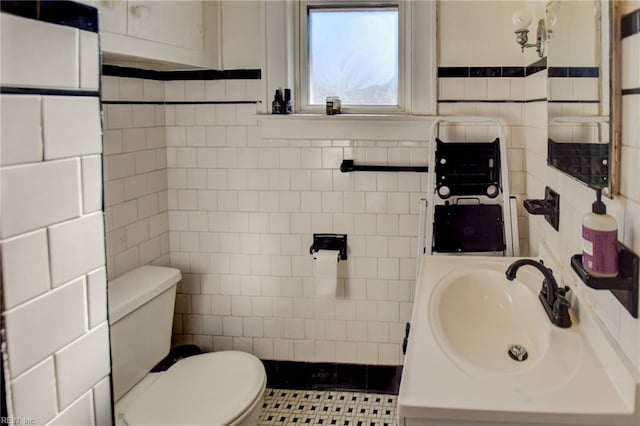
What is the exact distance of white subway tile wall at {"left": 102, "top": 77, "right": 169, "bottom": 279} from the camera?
89.4 inches

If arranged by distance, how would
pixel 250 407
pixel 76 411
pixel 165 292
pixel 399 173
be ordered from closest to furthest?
1. pixel 76 411
2. pixel 250 407
3. pixel 165 292
4. pixel 399 173

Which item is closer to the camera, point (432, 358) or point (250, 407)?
point (432, 358)

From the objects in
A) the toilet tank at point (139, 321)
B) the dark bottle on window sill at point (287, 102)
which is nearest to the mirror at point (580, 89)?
the dark bottle on window sill at point (287, 102)

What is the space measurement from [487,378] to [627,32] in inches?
29.5

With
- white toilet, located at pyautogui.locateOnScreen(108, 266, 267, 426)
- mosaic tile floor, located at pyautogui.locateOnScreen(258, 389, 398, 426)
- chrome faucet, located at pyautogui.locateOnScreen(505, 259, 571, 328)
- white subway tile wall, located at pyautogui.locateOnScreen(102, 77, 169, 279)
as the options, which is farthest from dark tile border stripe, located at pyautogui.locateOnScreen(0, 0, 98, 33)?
mosaic tile floor, located at pyautogui.locateOnScreen(258, 389, 398, 426)

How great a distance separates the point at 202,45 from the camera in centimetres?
243

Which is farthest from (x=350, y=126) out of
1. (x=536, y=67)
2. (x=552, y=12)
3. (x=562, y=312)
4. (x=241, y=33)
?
(x=562, y=312)

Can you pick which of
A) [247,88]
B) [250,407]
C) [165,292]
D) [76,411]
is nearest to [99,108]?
[76,411]

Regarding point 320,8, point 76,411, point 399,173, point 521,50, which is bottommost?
point 76,411

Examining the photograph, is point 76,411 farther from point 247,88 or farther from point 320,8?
point 320,8

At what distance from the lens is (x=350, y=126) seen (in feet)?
8.07

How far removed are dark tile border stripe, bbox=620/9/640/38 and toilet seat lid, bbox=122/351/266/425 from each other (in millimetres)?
1581

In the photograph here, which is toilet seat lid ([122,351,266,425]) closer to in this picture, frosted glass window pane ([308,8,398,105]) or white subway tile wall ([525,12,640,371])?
white subway tile wall ([525,12,640,371])

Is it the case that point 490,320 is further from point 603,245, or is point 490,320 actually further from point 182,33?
point 182,33
